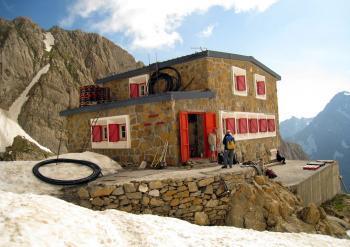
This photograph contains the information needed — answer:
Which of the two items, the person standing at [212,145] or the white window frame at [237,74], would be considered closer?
the person standing at [212,145]

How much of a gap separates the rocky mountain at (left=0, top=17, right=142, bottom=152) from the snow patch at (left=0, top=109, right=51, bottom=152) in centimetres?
154

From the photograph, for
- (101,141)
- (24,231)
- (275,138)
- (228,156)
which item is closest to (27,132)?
(101,141)

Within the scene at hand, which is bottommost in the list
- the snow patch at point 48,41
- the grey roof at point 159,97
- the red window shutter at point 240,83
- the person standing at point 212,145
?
the person standing at point 212,145

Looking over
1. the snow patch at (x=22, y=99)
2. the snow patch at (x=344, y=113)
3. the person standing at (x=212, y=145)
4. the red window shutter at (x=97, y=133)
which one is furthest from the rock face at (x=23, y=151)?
the snow patch at (x=344, y=113)

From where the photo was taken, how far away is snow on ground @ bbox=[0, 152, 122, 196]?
10.3 metres

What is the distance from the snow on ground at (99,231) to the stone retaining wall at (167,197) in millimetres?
1511

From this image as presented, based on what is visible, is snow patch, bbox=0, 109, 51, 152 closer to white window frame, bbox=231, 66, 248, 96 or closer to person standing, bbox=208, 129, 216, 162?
white window frame, bbox=231, 66, 248, 96

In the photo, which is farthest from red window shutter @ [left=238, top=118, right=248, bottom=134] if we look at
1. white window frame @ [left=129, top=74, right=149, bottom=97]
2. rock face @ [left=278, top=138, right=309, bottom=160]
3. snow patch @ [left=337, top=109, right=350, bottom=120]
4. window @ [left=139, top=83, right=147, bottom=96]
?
snow patch @ [left=337, top=109, right=350, bottom=120]

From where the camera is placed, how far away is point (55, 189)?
10.5 metres

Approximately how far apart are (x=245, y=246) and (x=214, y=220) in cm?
350

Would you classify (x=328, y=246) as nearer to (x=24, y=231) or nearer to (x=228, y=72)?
(x=24, y=231)

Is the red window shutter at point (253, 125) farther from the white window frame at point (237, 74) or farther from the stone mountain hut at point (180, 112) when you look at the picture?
the white window frame at point (237, 74)

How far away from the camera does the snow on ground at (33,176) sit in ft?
33.9

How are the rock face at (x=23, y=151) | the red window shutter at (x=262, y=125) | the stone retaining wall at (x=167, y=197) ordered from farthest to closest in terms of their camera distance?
the rock face at (x=23, y=151)
the red window shutter at (x=262, y=125)
the stone retaining wall at (x=167, y=197)
